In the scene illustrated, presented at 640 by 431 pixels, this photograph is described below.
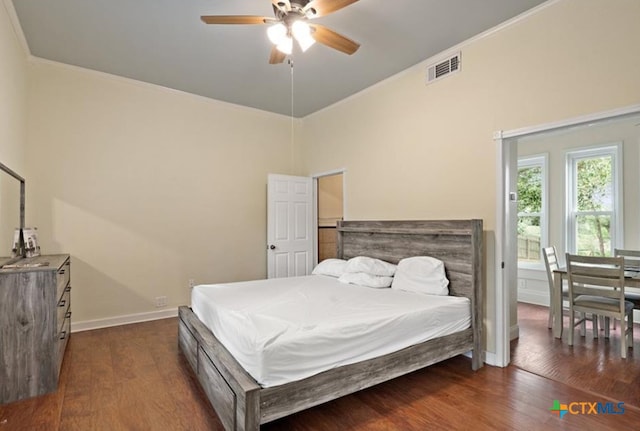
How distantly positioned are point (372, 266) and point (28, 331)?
2896 mm

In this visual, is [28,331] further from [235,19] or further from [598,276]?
[598,276]

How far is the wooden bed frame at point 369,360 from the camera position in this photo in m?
1.84

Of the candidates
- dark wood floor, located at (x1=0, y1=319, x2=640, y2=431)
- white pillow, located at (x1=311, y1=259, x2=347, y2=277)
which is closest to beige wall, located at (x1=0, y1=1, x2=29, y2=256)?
dark wood floor, located at (x1=0, y1=319, x2=640, y2=431)

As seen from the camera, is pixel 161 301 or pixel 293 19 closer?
pixel 293 19

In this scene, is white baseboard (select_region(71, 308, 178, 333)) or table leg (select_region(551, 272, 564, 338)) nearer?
table leg (select_region(551, 272, 564, 338))

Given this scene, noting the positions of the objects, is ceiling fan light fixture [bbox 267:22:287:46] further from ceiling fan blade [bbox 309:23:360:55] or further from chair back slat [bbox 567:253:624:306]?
chair back slat [bbox 567:253:624:306]

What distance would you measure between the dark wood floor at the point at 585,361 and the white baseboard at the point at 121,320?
3938mm

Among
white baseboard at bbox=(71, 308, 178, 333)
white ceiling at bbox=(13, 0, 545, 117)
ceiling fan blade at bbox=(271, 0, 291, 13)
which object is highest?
white ceiling at bbox=(13, 0, 545, 117)

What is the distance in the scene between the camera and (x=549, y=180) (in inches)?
206

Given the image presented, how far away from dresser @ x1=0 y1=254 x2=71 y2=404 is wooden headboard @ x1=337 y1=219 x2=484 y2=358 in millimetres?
2988

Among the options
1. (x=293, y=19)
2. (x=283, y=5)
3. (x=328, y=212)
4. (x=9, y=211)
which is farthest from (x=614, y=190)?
(x=9, y=211)

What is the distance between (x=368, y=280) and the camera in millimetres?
3471

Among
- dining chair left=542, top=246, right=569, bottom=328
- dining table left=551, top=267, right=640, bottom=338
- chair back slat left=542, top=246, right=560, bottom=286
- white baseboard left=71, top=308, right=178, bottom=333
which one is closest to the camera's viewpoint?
dining table left=551, top=267, right=640, bottom=338

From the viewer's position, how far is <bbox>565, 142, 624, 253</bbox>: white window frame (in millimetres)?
4539
